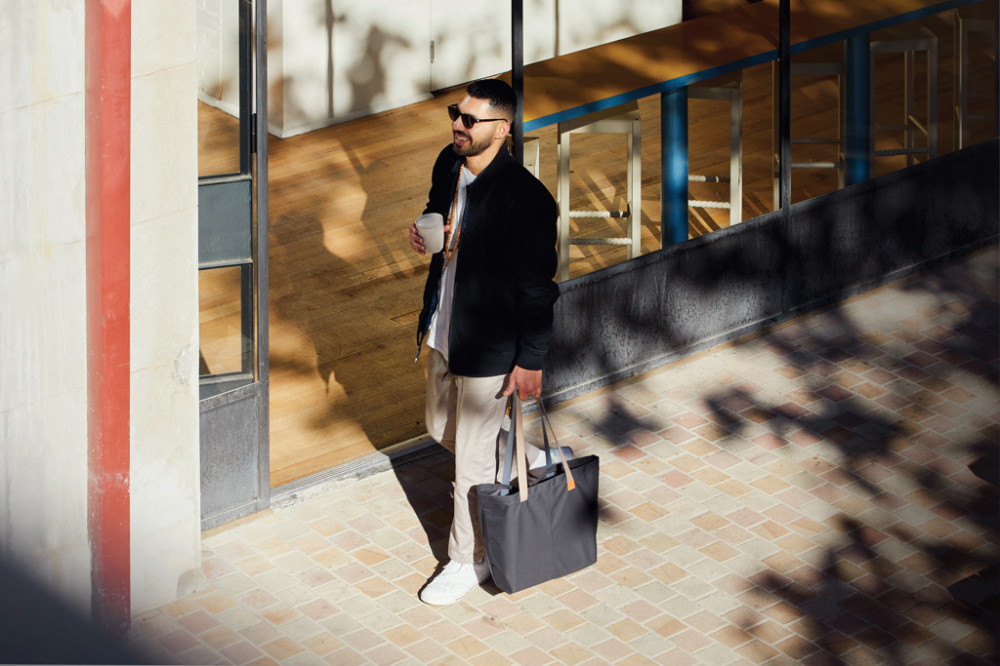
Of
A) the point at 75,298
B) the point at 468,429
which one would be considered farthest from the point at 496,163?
the point at 75,298

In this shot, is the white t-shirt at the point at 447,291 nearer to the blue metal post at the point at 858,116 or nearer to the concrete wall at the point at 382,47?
the blue metal post at the point at 858,116

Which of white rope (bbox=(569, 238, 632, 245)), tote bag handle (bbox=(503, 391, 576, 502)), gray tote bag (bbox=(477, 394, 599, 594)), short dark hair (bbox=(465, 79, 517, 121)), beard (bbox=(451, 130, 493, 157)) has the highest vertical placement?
short dark hair (bbox=(465, 79, 517, 121))

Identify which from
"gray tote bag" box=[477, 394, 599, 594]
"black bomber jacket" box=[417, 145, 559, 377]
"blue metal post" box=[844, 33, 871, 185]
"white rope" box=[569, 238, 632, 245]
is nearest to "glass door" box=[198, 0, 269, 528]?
"black bomber jacket" box=[417, 145, 559, 377]

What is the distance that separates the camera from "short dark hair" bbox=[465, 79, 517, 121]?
596 cm

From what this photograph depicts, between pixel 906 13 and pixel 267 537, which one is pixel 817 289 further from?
pixel 267 537

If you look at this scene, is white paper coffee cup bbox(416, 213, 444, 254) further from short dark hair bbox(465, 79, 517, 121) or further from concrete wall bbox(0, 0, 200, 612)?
concrete wall bbox(0, 0, 200, 612)

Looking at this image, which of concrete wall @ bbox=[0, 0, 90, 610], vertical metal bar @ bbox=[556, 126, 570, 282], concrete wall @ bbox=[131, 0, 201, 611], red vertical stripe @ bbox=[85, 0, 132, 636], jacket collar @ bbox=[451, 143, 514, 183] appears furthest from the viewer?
vertical metal bar @ bbox=[556, 126, 570, 282]

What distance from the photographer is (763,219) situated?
8.72m

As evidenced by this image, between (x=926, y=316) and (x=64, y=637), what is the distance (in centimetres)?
540

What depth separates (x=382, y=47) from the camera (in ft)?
40.9

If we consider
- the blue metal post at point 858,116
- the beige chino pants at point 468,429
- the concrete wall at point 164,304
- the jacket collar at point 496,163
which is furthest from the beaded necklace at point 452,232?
the blue metal post at point 858,116

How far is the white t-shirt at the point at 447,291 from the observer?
6.20m

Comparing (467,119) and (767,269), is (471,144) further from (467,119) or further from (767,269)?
(767,269)

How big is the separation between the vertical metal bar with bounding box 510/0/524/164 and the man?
1326mm
